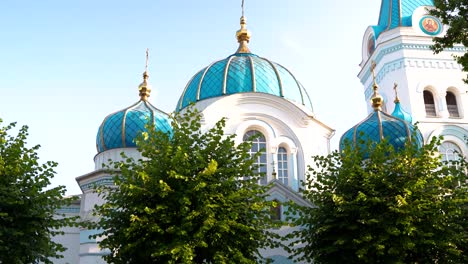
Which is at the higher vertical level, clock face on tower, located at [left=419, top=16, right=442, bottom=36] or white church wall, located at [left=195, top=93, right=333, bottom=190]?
clock face on tower, located at [left=419, top=16, right=442, bottom=36]

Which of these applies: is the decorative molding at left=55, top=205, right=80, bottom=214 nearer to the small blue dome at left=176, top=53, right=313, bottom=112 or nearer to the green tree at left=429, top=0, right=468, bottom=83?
the small blue dome at left=176, top=53, right=313, bottom=112

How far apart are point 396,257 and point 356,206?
3.89 ft

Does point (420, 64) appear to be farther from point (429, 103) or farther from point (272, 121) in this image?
point (272, 121)

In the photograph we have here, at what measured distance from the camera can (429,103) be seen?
79.5 ft

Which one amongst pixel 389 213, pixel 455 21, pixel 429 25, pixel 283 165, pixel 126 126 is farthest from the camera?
pixel 429 25

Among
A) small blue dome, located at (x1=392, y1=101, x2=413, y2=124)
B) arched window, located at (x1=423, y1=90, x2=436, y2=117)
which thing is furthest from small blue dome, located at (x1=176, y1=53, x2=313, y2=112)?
arched window, located at (x1=423, y1=90, x2=436, y2=117)

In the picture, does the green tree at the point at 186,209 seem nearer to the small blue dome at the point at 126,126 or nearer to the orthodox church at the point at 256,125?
the orthodox church at the point at 256,125

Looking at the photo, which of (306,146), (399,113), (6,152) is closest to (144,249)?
(6,152)

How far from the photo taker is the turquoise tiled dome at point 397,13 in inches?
993

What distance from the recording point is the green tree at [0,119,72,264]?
10.0m

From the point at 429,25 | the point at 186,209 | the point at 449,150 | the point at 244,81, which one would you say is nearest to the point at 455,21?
the point at 186,209

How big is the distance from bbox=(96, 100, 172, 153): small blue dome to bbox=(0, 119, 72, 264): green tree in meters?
4.62

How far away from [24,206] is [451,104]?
778 inches

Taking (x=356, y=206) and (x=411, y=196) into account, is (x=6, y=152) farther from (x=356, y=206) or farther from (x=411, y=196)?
(x=411, y=196)
